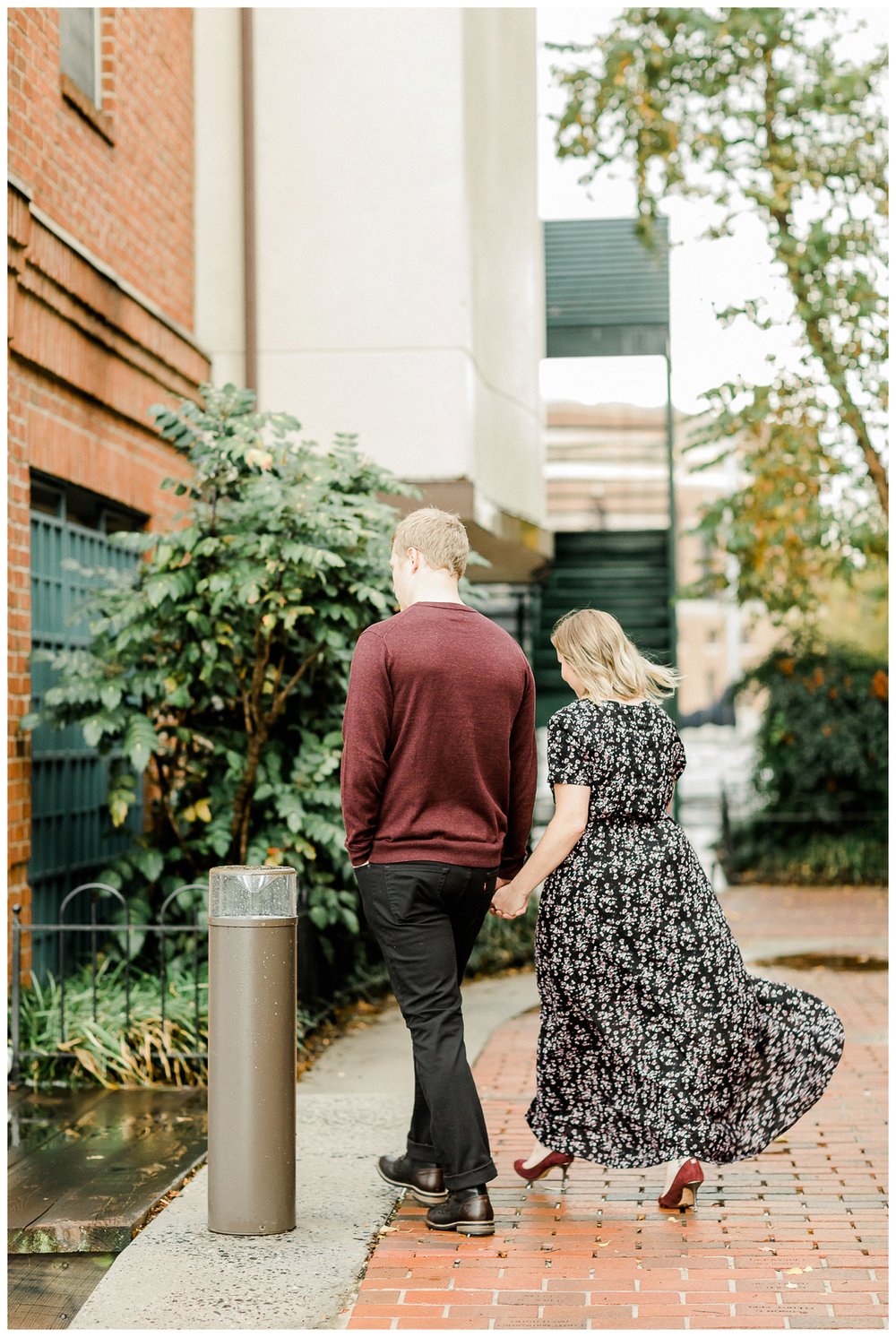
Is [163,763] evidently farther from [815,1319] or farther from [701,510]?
[701,510]

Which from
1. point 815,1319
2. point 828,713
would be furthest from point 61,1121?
point 828,713

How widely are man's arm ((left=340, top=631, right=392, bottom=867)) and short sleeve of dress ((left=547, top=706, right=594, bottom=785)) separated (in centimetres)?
55

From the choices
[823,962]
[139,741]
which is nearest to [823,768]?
[823,962]

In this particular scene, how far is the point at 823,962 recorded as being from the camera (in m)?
10.5

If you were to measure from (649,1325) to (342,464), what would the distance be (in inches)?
172

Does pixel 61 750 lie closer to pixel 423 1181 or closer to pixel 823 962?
pixel 423 1181

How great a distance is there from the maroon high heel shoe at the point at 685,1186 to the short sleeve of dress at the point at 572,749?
1.18 metres

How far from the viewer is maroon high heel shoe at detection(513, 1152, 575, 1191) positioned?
4.79 meters

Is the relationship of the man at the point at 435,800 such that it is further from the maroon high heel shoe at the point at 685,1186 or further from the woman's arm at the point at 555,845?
the maroon high heel shoe at the point at 685,1186

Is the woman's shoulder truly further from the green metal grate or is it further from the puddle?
the puddle

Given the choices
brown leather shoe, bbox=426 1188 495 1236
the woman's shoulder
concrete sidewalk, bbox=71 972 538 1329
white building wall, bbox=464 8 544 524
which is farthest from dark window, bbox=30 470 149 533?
brown leather shoe, bbox=426 1188 495 1236

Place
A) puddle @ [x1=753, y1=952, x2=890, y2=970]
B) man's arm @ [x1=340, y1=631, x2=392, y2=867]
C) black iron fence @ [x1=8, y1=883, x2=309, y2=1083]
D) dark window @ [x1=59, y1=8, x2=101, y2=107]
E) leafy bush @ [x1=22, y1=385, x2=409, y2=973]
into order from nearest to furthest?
man's arm @ [x1=340, y1=631, x2=392, y2=867] < black iron fence @ [x1=8, y1=883, x2=309, y2=1083] < leafy bush @ [x1=22, y1=385, x2=409, y2=973] < dark window @ [x1=59, y1=8, x2=101, y2=107] < puddle @ [x1=753, y1=952, x2=890, y2=970]

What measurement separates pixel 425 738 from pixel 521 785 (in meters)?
0.45

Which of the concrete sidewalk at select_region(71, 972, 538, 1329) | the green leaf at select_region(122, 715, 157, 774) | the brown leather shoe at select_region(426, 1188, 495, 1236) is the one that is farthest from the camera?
the green leaf at select_region(122, 715, 157, 774)
